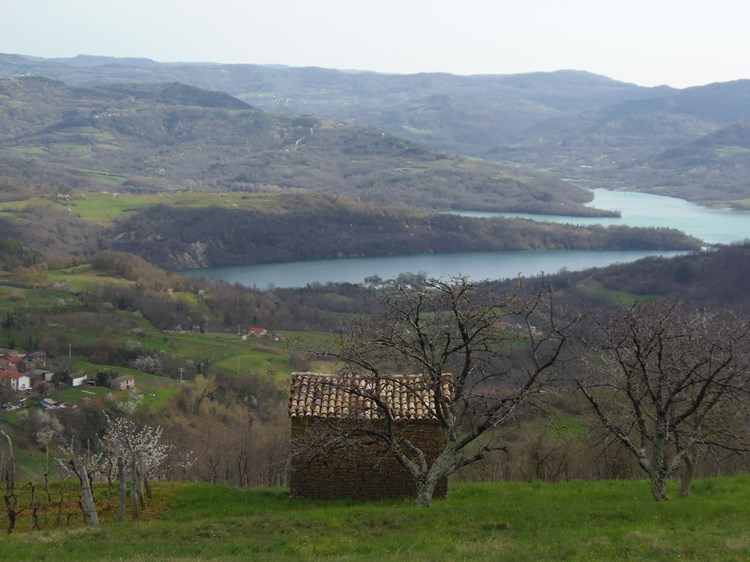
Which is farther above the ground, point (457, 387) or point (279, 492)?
point (457, 387)

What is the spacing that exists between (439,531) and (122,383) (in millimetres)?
33056

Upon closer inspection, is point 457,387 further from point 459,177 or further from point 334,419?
point 459,177

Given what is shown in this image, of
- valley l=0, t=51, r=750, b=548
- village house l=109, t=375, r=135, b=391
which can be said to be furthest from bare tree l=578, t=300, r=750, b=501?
village house l=109, t=375, r=135, b=391

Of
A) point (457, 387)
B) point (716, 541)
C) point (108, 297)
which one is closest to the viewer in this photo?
point (716, 541)

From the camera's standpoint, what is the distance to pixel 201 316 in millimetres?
68438

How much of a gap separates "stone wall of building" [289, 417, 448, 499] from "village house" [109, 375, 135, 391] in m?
28.1

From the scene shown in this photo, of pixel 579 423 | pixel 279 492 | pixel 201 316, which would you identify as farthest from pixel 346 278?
pixel 279 492

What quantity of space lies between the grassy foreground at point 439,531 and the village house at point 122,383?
27.6 meters

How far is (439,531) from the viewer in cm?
1288

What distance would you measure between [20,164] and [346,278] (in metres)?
90.2

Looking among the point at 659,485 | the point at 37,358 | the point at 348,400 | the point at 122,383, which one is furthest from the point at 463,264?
the point at 659,485

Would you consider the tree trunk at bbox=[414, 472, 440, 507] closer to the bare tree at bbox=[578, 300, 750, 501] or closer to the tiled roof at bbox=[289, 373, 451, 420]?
the tiled roof at bbox=[289, 373, 451, 420]

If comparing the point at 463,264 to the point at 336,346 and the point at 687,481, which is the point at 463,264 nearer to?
the point at 336,346

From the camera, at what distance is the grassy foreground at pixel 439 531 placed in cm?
1152
